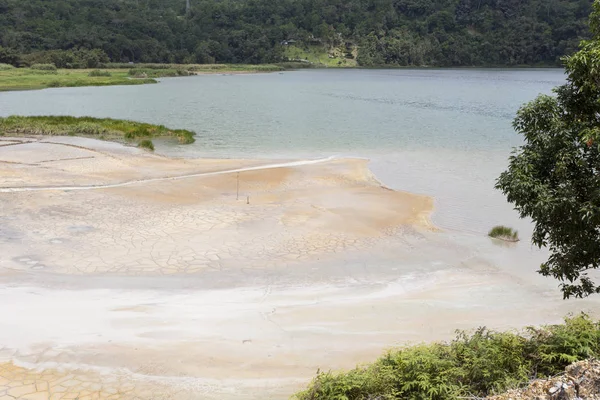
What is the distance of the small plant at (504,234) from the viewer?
21172 mm

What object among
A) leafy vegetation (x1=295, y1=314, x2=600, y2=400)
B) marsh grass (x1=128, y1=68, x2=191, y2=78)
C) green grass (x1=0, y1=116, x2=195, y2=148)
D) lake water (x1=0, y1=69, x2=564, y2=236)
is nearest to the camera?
leafy vegetation (x1=295, y1=314, x2=600, y2=400)

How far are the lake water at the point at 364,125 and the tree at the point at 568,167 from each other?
11.7 meters

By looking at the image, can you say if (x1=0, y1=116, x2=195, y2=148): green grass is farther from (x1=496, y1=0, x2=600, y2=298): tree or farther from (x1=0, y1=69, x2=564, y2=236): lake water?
(x1=496, y1=0, x2=600, y2=298): tree

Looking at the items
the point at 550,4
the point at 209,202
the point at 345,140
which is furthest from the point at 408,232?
the point at 550,4

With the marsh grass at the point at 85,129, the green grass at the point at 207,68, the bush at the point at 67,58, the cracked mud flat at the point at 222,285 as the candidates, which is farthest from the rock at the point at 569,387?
the green grass at the point at 207,68

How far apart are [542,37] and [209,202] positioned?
18697 cm

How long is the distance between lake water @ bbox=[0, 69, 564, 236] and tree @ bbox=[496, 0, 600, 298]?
38.4 ft

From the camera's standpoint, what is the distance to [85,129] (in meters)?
46.1

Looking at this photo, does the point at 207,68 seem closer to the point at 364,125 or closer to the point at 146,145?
the point at 364,125

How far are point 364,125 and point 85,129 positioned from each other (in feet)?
87.4

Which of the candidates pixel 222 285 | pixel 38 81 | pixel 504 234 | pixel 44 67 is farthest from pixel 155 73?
pixel 222 285

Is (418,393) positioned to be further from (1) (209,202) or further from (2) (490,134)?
(2) (490,134)

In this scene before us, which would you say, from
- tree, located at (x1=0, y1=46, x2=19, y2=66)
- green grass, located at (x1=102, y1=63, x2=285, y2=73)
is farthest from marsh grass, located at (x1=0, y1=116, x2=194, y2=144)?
green grass, located at (x1=102, y1=63, x2=285, y2=73)

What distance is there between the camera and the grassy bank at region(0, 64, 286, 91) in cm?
9912
